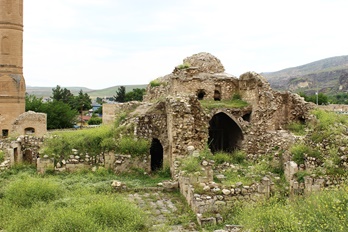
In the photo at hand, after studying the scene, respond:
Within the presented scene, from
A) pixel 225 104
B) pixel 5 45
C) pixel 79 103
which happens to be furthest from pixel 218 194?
pixel 79 103

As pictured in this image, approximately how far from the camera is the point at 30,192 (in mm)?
9086

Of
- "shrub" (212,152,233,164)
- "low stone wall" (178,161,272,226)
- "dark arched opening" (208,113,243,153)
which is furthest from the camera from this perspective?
"dark arched opening" (208,113,243,153)

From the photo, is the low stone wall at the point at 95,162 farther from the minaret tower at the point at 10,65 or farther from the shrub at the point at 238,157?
the minaret tower at the point at 10,65

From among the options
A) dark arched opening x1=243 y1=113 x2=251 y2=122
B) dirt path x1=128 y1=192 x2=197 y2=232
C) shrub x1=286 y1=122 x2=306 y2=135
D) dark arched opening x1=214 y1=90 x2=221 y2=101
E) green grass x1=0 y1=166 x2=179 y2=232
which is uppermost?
dark arched opening x1=214 y1=90 x2=221 y2=101

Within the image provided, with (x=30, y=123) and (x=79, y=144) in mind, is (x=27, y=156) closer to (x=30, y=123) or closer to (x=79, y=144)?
(x=79, y=144)

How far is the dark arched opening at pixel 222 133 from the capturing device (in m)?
17.2

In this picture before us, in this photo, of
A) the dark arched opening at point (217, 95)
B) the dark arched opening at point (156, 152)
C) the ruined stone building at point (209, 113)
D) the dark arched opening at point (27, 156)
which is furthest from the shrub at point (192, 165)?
the dark arched opening at point (217, 95)

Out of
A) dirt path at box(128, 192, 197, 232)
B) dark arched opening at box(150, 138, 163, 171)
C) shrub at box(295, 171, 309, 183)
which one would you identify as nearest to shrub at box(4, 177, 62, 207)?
dirt path at box(128, 192, 197, 232)

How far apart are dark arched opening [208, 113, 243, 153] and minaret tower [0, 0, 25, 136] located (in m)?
24.0

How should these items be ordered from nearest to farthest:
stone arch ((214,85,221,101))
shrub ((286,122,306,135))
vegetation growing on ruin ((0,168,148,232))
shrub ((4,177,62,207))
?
1. vegetation growing on ruin ((0,168,148,232))
2. shrub ((4,177,62,207))
3. shrub ((286,122,306,135))
4. stone arch ((214,85,221,101))

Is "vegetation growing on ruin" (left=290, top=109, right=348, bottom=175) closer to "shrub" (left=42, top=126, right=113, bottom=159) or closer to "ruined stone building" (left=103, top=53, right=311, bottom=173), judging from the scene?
"ruined stone building" (left=103, top=53, right=311, bottom=173)

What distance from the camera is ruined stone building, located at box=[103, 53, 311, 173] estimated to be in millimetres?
12719

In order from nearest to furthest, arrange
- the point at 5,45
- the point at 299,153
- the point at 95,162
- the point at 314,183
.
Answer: the point at 314,183, the point at 299,153, the point at 95,162, the point at 5,45

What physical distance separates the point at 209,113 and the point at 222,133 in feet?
8.31
